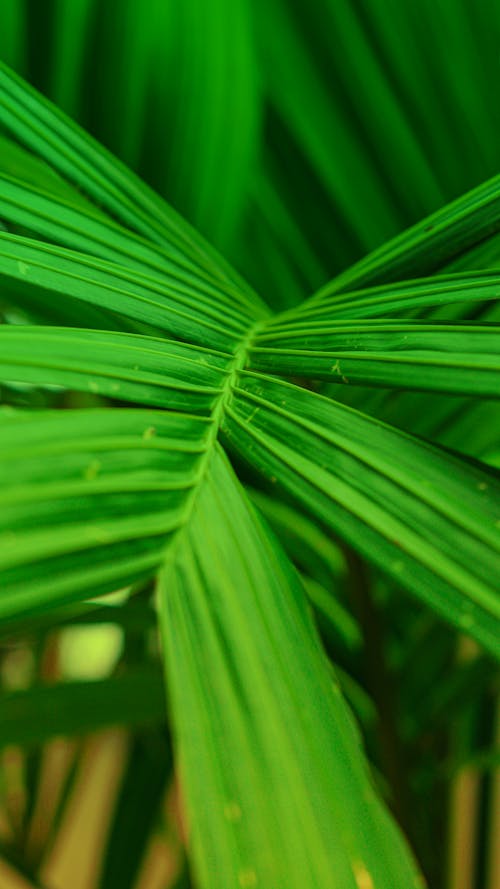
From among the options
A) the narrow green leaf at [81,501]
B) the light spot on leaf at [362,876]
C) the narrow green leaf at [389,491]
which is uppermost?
the narrow green leaf at [389,491]

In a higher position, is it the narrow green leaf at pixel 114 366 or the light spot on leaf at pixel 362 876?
the narrow green leaf at pixel 114 366

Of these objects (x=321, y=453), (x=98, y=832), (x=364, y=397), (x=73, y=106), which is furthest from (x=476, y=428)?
(x=98, y=832)

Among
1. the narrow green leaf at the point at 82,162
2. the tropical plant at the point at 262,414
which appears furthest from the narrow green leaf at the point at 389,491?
the narrow green leaf at the point at 82,162

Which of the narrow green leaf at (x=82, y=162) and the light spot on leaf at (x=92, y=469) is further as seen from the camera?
the narrow green leaf at (x=82, y=162)

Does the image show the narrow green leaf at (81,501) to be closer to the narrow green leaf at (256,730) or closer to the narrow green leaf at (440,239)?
the narrow green leaf at (256,730)

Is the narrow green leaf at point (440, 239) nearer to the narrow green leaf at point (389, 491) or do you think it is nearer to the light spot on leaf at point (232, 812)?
the narrow green leaf at point (389, 491)

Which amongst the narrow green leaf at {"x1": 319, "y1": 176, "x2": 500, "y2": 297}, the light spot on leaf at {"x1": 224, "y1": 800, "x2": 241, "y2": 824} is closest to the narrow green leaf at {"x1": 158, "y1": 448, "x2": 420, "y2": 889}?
the light spot on leaf at {"x1": 224, "y1": 800, "x2": 241, "y2": 824}

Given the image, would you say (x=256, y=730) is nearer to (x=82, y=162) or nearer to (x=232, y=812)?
(x=232, y=812)

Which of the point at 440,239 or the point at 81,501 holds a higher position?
the point at 440,239

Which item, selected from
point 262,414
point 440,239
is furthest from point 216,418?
point 440,239
